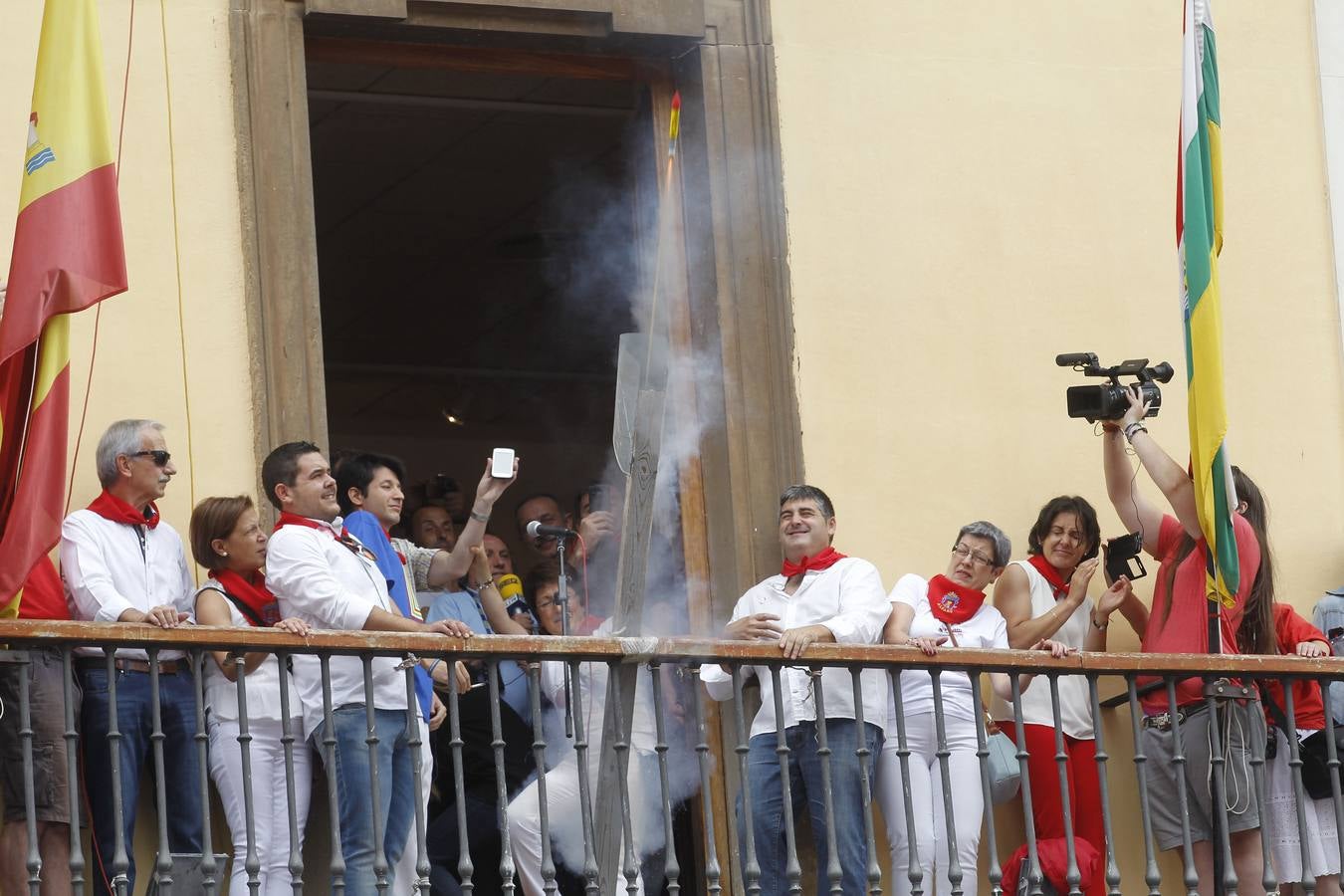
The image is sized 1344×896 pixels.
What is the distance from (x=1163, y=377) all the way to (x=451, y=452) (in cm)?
775

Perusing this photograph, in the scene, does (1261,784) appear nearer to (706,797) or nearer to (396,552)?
(706,797)

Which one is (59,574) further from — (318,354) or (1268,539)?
(1268,539)

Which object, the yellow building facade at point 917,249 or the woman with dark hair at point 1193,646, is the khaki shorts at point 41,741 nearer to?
the yellow building facade at point 917,249

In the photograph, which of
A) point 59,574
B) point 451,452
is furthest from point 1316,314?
point 451,452

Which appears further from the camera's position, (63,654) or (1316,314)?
(1316,314)

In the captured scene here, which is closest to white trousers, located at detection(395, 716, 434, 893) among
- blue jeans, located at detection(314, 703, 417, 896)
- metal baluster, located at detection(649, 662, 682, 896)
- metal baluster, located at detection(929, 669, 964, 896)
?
blue jeans, located at detection(314, 703, 417, 896)

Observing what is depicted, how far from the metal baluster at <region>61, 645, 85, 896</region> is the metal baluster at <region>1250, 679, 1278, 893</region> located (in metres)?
3.42

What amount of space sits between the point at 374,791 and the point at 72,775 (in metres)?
0.78

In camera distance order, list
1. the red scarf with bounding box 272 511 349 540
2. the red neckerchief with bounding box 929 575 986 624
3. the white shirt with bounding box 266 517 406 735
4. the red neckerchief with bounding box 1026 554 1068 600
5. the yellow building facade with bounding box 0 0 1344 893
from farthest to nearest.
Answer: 1. the red neckerchief with bounding box 1026 554 1068 600
2. the red neckerchief with bounding box 929 575 986 624
3. the yellow building facade with bounding box 0 0 1344 893
4. the red scarf with bounding box 272 511 349 540
5. the white shirt with bounding box 266 517 406 735

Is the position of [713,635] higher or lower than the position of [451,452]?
lower

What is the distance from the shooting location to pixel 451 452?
16.0 metres

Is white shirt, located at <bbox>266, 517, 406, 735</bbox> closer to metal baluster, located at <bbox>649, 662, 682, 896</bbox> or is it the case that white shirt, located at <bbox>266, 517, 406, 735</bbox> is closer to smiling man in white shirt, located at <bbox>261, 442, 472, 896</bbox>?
smiling man in white shirt, located at <bbox>261, 442, 472, 896</bbox>

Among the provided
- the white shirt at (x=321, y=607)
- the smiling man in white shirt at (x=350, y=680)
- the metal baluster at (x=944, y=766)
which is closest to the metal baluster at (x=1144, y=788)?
the metal baluster at (x=944, y=766)

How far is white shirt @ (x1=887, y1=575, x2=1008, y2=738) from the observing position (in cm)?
820
